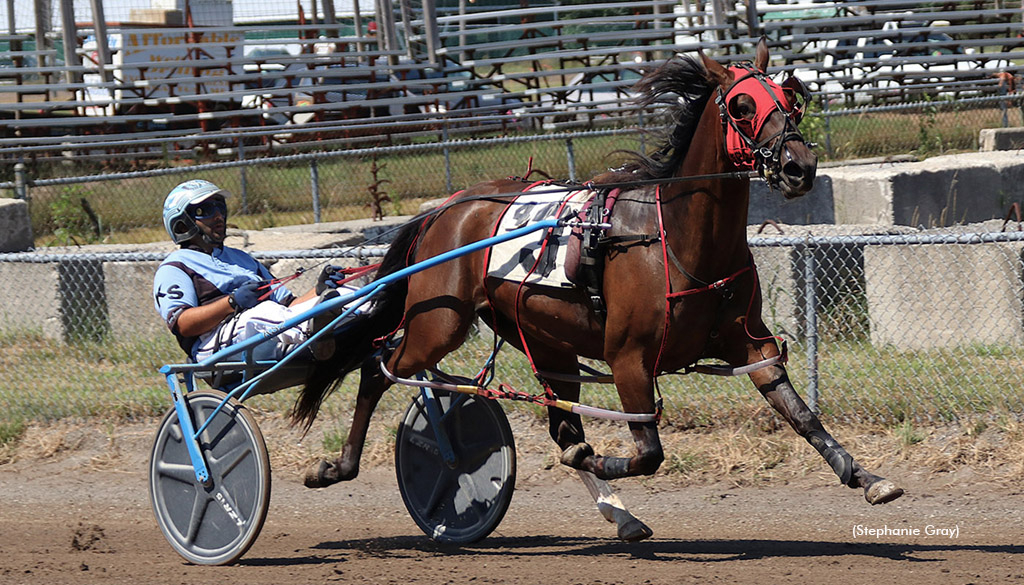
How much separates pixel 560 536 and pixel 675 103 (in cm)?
222

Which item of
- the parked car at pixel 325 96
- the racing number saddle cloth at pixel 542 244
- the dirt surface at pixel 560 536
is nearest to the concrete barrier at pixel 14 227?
the dirt surface at pixel 560 536

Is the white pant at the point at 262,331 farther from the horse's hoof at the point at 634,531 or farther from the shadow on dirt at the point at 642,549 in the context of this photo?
the horse's hoof at the point at 634,531

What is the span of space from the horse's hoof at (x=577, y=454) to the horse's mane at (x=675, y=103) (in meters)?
1.18

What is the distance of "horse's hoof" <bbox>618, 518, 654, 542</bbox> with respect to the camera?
528cm

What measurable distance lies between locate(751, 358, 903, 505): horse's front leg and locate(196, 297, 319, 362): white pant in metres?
2.17

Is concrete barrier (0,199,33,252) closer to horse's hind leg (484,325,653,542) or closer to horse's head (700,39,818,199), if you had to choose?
horse's hind leg (484,325,653,542)

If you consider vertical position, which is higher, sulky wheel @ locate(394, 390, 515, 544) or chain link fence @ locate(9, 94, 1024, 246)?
chain link fence @ locate(9, 94, 1024, 246)

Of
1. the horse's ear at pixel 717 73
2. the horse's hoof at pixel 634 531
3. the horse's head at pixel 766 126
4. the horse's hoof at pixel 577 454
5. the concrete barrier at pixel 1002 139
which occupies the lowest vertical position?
the horse's hoof at pixel 634 531

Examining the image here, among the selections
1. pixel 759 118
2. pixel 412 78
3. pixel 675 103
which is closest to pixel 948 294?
pixel 675 103

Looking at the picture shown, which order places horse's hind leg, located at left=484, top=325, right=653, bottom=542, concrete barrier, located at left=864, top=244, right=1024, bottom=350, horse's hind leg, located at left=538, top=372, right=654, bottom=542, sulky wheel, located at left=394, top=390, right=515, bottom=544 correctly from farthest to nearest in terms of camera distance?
concrete barrier, located at left=864, top=244, right=1024, bottom=350 → sulky wheel, located at left=394, top=390, right=515, bottom=544 → horse's hind leg, located at left=484, top=325, right=653, bottom=542 → horse's hind leg, located at left=538, top=372, right=654, bottom=542

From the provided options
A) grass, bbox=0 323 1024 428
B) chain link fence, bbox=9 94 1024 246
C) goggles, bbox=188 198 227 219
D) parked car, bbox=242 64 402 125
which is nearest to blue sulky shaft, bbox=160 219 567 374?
goggles, bbox=188 198 227 219

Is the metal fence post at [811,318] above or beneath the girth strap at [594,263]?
beneath

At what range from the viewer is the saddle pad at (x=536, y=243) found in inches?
208

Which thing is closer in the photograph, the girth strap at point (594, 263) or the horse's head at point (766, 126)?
the horse's head at point (766, 126)
